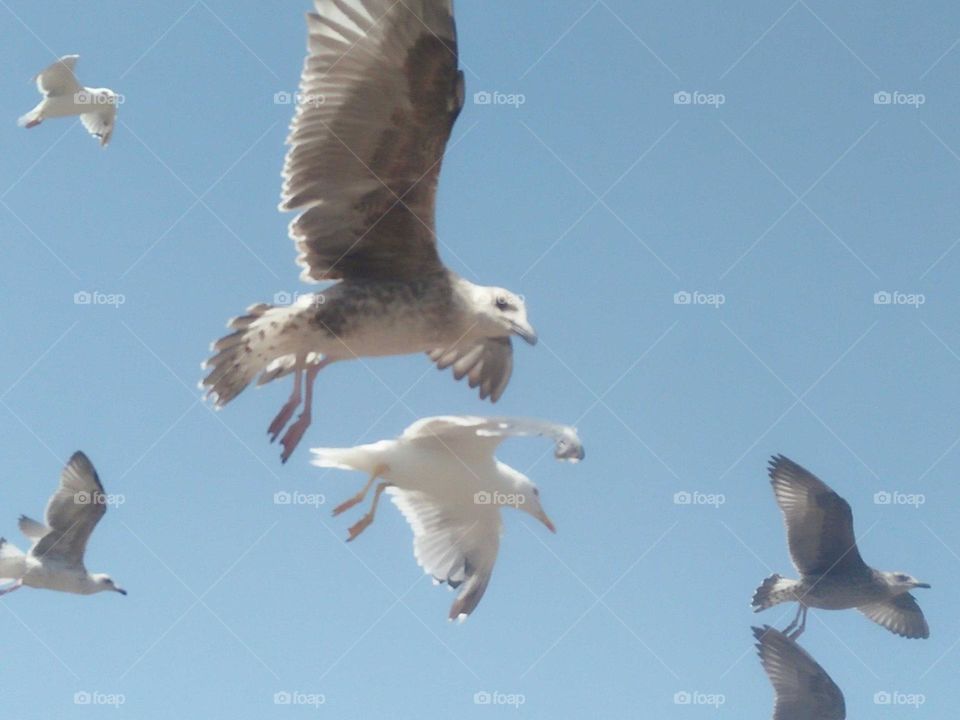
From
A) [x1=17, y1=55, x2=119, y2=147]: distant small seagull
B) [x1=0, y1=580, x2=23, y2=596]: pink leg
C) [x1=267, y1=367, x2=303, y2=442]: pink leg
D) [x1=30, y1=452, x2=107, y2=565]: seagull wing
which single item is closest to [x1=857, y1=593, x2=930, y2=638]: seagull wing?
[x1=30, y1=452, x2=107, y2=565]: seagull wing

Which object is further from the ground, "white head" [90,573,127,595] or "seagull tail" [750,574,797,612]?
"seagull tail" [750,574,797,612]

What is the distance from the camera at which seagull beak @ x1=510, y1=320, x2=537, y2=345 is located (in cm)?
574

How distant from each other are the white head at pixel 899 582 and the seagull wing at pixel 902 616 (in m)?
0.39

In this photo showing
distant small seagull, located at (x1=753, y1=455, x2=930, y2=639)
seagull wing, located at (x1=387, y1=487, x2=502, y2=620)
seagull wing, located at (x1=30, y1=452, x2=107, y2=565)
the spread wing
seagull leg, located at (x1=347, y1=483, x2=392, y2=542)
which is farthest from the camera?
distant small seagull, located at (x1=753, y1=455, x2=930, y2=639)

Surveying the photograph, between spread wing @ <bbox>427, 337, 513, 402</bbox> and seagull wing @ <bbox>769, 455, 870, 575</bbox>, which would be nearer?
spread wing @ <bbox>427, 337, 513, 402</bbox>

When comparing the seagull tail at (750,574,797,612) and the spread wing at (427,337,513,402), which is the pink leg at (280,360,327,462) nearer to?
the spread wing at (427,337,513,402)

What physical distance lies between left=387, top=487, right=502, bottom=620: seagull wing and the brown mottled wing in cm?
137

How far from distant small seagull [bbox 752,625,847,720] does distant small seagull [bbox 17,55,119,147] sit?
315 inches

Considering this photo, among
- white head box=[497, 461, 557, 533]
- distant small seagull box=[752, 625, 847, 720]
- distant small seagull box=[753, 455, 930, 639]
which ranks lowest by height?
white head box=[497, 461, 557, 533]

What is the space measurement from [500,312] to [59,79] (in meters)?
8.04

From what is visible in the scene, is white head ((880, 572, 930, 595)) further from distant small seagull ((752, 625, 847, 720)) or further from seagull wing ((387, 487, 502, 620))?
seagull wing ((387, 487, 502, 620))

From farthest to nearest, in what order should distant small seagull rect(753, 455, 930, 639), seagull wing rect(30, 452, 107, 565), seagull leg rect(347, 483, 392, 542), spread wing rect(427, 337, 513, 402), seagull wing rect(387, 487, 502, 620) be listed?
distant small seagull rect(753, 455, 930, 639) → seagull wing rect(30, 452, 107, 565) → seagull wing rect(387, 487, 502, 620) → spread wing rect(427, 337, 513, 402) → seagull leg rect(347, 483, 392, 542)

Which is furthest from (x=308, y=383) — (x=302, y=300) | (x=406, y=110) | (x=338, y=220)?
(x=406, y=110)

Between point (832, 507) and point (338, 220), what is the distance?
331 inches
